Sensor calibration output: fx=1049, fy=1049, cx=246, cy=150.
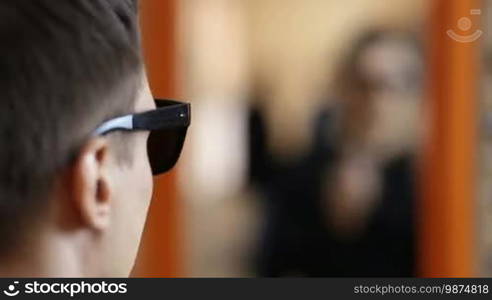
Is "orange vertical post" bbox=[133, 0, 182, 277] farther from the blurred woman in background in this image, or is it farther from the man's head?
the man's head

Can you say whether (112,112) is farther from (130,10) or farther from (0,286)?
(0,286)

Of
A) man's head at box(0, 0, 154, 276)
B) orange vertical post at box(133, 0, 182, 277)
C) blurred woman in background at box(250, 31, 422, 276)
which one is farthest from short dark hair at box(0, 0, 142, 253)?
blurred woman in background at box(250, 31, 422, 276)

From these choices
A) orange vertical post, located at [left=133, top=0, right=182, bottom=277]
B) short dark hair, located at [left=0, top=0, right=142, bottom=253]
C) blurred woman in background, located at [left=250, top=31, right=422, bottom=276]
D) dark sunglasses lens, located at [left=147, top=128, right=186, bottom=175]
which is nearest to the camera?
short dark hair, located at [left=0, top=0, right=142, bottom=253]

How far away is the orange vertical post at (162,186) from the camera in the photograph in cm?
264

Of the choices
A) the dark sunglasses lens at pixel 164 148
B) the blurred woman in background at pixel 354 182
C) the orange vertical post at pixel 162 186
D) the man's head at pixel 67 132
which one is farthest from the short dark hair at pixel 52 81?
the blurred woman in background at pixel 354 182

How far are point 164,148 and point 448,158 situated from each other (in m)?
1.73

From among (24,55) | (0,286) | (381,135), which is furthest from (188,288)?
(381,135)

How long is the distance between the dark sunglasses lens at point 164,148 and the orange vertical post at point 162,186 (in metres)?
1.44

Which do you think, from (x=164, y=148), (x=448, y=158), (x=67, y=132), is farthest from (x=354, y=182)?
(x=67, y=132)

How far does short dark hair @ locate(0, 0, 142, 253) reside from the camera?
37.0 inches

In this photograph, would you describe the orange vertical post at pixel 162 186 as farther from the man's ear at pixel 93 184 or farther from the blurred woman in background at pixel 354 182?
the man's ear at pixel 93 184

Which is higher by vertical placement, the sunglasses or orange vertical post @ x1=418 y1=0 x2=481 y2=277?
the sunglasses

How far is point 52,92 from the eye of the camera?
96 centimetres

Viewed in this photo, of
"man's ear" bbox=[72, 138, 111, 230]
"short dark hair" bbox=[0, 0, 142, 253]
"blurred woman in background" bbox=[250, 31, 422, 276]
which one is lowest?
"blurred woman in background" bbox=[250, 31, 422, 276]
